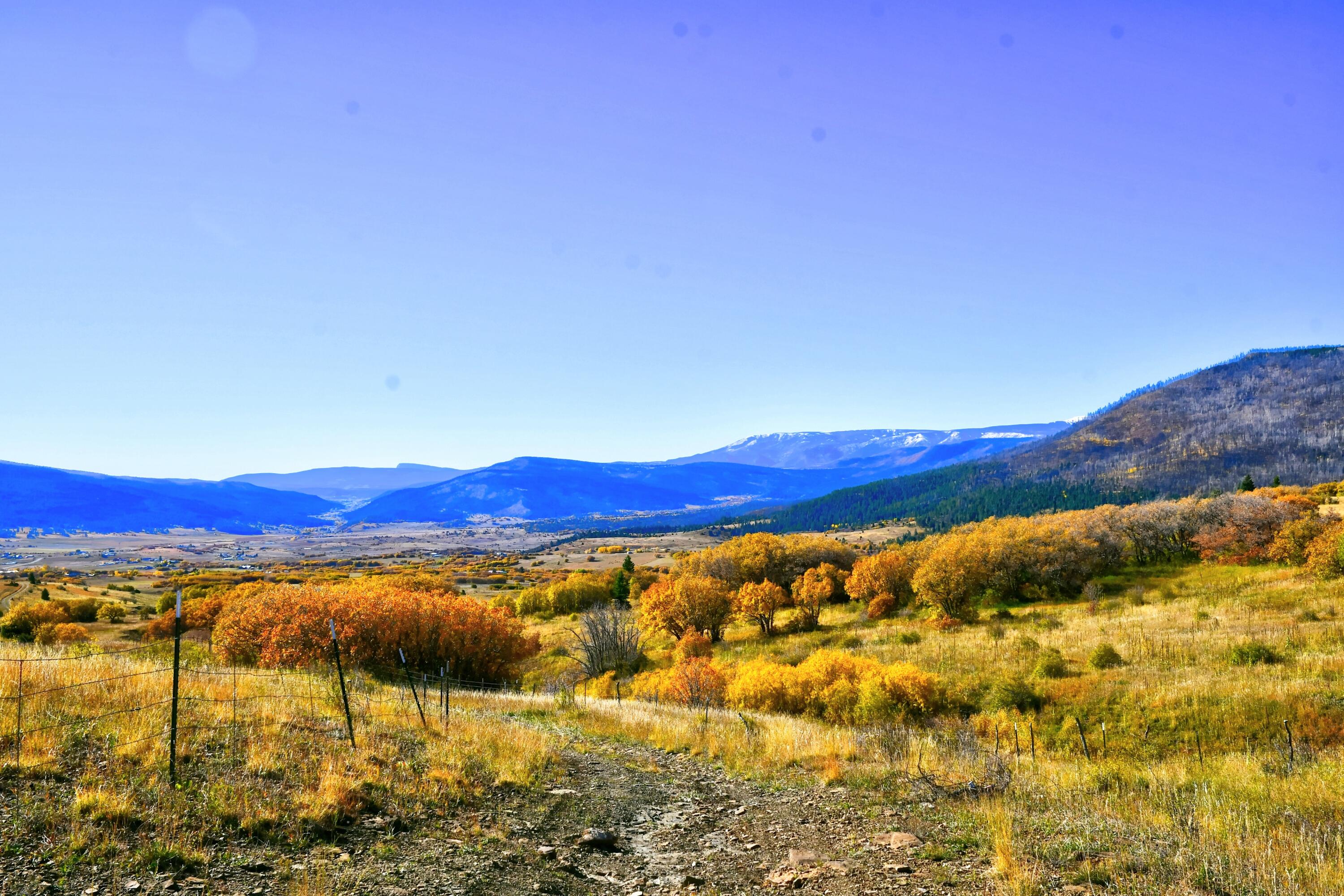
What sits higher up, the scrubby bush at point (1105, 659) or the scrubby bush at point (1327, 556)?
the scrubby bush at point (1327, 556)

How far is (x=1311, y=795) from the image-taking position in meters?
11.7

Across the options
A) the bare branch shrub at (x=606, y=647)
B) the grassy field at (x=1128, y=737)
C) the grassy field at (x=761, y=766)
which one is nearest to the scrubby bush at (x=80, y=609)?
the bare branch shrub at (x=606, y=647)

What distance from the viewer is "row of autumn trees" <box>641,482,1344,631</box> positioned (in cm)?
6531

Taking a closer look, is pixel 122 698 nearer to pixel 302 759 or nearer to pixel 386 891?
pixel 302 759

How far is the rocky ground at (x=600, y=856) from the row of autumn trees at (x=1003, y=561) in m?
54.0

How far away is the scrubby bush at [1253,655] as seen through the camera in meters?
33.2

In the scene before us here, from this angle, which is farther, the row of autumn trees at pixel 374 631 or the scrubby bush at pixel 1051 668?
the row of autumn trees at pixel 374 631

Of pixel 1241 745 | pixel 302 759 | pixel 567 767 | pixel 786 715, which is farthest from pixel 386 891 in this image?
pixel 1241 745

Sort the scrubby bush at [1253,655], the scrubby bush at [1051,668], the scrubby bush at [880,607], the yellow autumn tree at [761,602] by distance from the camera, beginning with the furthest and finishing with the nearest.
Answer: the scrubby bush at [880,607]
the yellow autumn tree at [761,602]
the scrubby bush at [1051,668]
the scrubby bush at [1253,655]

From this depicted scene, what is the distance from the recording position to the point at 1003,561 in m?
69.4

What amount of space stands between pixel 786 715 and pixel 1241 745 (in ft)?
58.4

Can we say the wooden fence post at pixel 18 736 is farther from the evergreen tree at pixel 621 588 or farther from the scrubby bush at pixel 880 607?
the evergreen tree at pixel 621 588

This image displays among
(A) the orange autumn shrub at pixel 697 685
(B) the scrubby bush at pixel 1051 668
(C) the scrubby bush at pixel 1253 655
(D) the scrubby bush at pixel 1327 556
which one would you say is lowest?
(A) the orange autumn shrub at pixel 697 685

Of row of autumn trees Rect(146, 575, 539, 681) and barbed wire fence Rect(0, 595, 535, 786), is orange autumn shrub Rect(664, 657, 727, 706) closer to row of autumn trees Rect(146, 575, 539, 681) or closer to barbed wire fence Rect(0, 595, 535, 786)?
row of autumn trees Rect(146, 575, 539, 681)
